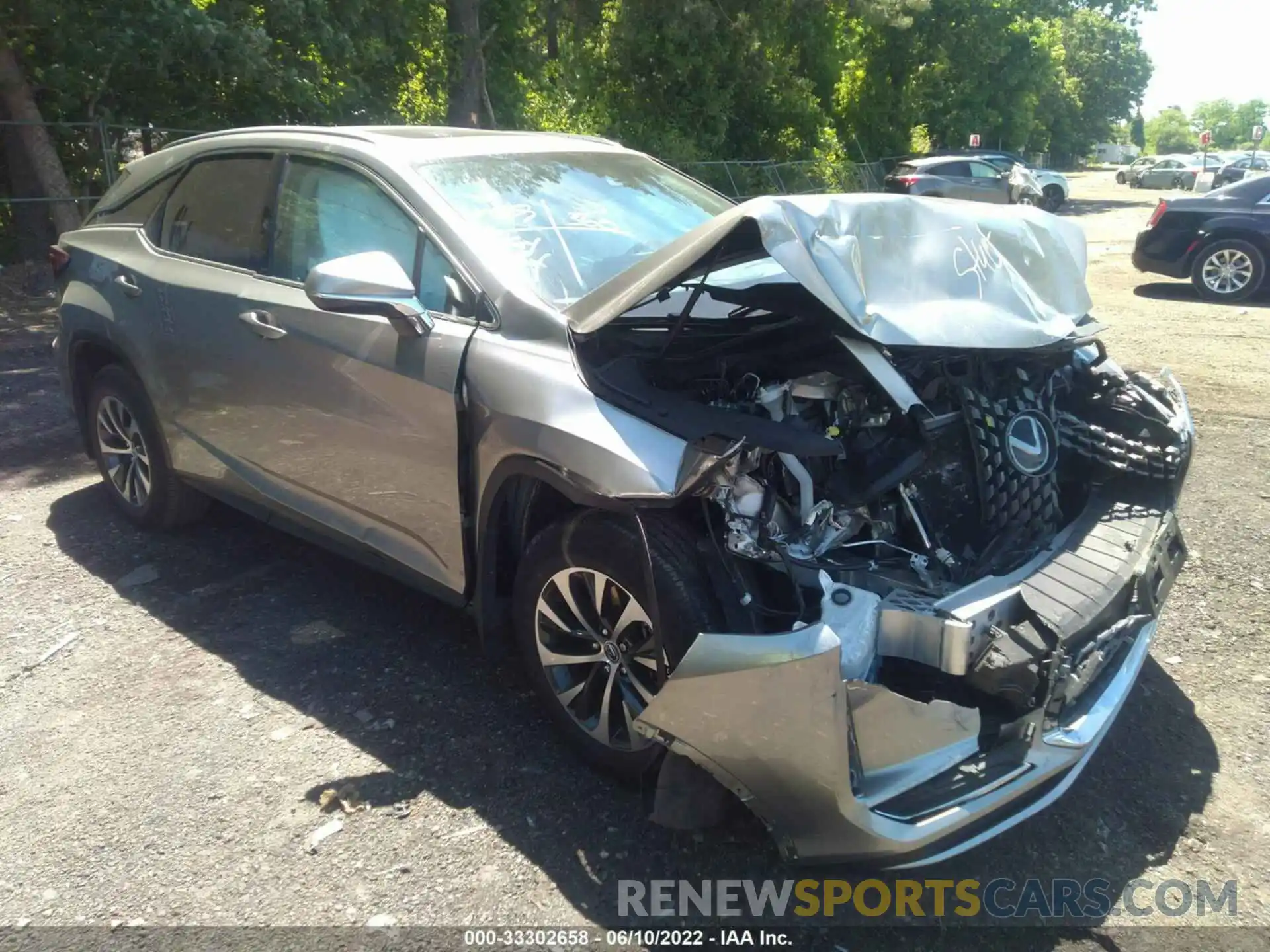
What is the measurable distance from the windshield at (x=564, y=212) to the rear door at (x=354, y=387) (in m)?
0.20

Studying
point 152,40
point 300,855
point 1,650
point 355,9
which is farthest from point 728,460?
point 355,9

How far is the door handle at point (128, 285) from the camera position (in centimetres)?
445

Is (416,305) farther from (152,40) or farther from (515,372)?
(152,40)

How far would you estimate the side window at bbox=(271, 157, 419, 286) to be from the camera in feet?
11.4

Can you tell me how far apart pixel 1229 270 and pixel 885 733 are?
11.3 meters

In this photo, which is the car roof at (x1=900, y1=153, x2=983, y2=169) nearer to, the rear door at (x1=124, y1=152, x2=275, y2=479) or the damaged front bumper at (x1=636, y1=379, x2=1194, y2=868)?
the rear door at (x1=124, y1=152, x2=275, y2=479)

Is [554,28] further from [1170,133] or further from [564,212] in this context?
[1170,133]

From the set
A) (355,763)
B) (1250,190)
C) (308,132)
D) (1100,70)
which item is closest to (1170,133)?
(1100,70)

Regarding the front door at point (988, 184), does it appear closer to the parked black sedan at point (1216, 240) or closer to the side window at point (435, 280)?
the parked black sedan at point (1216, 240)

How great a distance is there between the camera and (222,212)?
4230 millimetres

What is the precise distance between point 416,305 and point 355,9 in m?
11.6

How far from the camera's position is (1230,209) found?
11297 millimetres

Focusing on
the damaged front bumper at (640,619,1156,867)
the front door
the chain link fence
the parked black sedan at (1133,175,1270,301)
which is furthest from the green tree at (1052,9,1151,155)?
the damaged front bumper at (640,619,1156,867)
